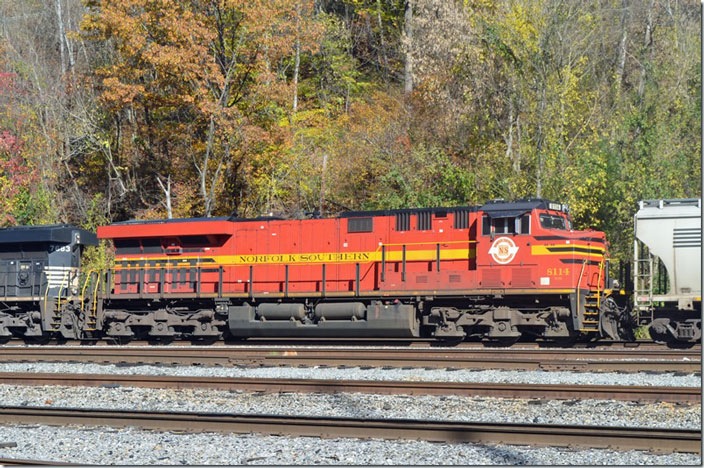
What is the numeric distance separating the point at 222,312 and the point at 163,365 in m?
4.33

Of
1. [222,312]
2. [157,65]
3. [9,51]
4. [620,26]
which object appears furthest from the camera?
[620,26]

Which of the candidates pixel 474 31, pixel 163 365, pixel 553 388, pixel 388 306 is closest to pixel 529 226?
pixel 388 306

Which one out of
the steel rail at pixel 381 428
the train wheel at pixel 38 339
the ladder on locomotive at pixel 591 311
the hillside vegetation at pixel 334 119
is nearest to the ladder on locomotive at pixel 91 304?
the train wheel at pixel 38 339

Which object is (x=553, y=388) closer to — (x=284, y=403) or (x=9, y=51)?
(x=284, y=403)

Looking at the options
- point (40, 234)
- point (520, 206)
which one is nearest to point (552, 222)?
point (520, 206)

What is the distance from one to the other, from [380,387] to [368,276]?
727 centimetres

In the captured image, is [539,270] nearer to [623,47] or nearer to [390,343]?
[390,343]

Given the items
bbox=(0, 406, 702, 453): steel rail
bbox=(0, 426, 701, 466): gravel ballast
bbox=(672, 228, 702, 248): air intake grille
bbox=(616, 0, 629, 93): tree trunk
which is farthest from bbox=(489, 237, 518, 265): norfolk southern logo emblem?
bbox=(616, 0, 629, 93): tree trunk

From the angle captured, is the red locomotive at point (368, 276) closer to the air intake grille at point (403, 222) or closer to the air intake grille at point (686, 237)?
the air intake grille at point (403, 222)

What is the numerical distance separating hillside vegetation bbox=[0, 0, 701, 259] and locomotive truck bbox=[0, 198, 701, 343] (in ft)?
6.40

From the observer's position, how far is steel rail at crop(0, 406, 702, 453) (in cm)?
730

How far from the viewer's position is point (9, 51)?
31.4 meters

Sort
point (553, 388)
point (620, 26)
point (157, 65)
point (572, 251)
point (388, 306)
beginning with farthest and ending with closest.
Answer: point (620, 26), point (157, 65), point (388, 306), point (572, 251), point (553, 388)

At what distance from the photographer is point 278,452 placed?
739 cm
